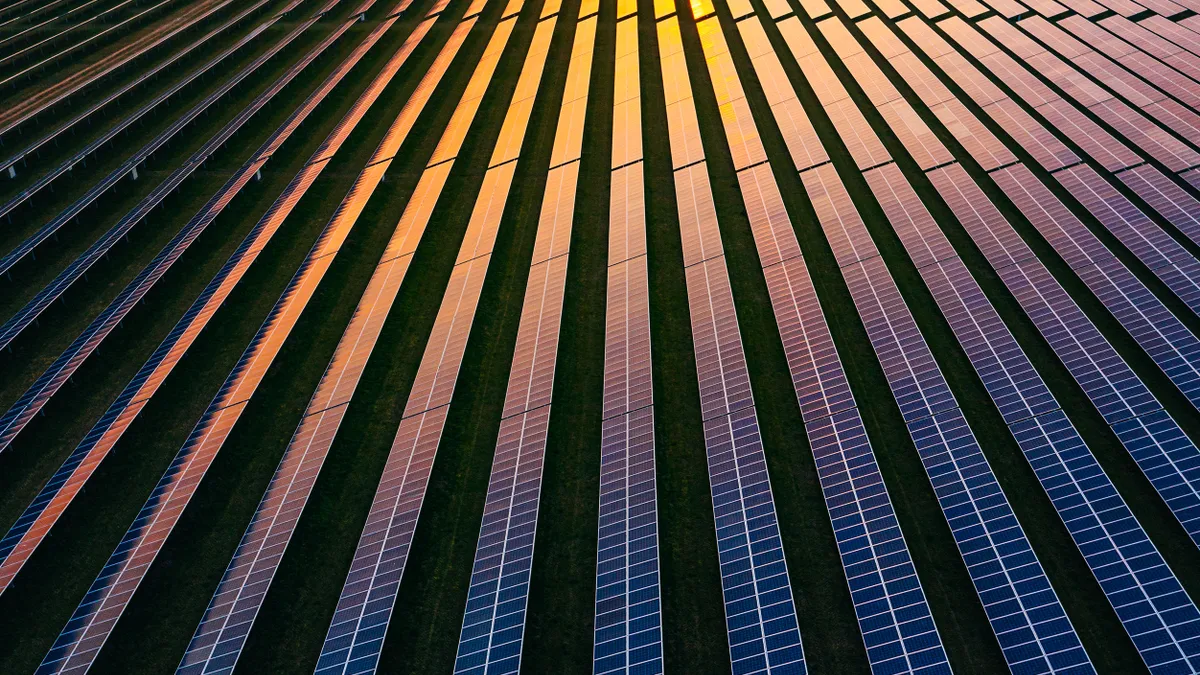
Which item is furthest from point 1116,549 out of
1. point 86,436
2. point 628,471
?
point 86,436

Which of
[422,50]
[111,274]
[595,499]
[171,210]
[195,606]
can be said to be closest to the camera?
[195,606]

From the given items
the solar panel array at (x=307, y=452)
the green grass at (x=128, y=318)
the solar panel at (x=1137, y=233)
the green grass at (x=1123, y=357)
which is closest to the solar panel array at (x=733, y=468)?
the solar panel array at (x=307, y=452)

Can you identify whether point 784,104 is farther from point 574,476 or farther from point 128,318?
point 128,318

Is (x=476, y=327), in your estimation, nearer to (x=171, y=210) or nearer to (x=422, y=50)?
(x=171, y=210)

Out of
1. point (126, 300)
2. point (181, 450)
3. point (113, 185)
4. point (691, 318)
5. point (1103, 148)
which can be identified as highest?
point (113, 185)

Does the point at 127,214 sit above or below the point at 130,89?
below

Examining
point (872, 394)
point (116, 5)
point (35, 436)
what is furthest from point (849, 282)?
point (116, 5)

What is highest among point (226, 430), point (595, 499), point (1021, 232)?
point (226, 430)
